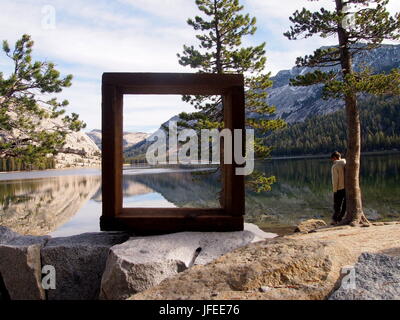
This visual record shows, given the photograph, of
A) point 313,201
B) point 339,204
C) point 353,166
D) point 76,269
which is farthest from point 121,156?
point 313,201

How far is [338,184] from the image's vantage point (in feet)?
37.7

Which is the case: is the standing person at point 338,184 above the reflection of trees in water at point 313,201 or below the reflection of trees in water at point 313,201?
above

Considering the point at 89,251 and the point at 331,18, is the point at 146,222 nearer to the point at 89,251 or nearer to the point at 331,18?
the point at 89,251

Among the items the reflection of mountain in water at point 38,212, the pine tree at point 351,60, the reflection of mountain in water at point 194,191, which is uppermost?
the pine tree at point 351,60

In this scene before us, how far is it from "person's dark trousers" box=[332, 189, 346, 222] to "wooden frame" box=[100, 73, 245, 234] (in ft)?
24.3

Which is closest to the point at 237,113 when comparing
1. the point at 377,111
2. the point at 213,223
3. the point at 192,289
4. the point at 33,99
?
the point at 213,223

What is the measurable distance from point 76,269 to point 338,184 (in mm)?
9001

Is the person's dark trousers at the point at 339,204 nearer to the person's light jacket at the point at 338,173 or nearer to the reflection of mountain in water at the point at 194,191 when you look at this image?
the person's light jacket at the point at 338,173

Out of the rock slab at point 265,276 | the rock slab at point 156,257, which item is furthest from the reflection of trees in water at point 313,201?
the rock slab at point 265,276

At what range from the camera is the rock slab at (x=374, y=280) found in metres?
3.27

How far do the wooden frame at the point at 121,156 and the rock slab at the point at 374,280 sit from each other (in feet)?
6.07

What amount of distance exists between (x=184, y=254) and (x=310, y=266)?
4.99 feet

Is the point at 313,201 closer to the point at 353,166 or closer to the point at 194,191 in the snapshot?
the point at 194,191

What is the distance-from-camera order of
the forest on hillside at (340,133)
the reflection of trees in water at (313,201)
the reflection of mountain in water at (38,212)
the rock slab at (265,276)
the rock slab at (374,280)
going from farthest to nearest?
the forest on hillside at (340,133) → the reflection of mountain in water at (38,212) → the reflection of trees in water at (313,201) → the rock slab at (265,276) → the rock slab at (374,280)
